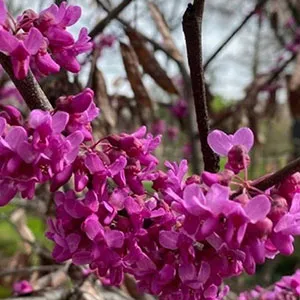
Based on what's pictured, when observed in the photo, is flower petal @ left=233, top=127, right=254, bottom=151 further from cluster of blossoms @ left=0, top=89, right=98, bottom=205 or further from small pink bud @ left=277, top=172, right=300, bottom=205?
cluster of blossoms @ left=0, top=89, right=98, bottom=205


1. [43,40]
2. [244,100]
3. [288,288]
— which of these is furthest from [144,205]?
[244,100]

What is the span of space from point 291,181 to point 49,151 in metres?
0.28

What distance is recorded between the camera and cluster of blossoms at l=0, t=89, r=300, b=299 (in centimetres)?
68

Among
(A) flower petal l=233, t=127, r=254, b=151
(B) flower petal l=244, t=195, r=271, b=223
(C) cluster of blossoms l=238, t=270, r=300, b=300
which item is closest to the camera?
(B) flower petal l=244, t=195, r=271, b=223

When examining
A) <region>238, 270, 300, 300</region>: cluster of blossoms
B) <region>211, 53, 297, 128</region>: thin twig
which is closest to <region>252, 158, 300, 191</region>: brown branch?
<region>238, 270, 300, 300</region>: cluster of blossoms

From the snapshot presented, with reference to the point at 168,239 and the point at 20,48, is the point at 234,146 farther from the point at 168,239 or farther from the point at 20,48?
the point at 20,48

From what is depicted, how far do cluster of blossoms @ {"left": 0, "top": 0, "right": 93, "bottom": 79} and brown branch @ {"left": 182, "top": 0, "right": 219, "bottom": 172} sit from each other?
0.48 ft

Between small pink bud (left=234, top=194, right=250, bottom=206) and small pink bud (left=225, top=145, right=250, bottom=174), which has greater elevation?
small pink bud (left=225, top=145, right=250, bottom=174)

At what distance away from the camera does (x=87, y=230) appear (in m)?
0.75

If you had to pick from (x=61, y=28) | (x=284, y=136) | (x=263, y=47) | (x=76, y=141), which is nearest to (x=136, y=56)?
(x=61, y=28)

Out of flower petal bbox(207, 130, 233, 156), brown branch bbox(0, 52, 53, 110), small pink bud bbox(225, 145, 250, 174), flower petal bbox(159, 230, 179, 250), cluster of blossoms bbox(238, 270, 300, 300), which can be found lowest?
cluster of blossoms bbox(238, 270, 300, 300)

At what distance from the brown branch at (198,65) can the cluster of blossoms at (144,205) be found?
78mm

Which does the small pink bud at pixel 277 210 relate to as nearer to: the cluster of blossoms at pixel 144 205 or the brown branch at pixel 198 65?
the cluster of blossoms at pixel 144 205

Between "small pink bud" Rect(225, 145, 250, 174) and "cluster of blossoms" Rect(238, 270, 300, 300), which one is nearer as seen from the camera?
"small pink bud" Rect(225, 145, 250, 174)
